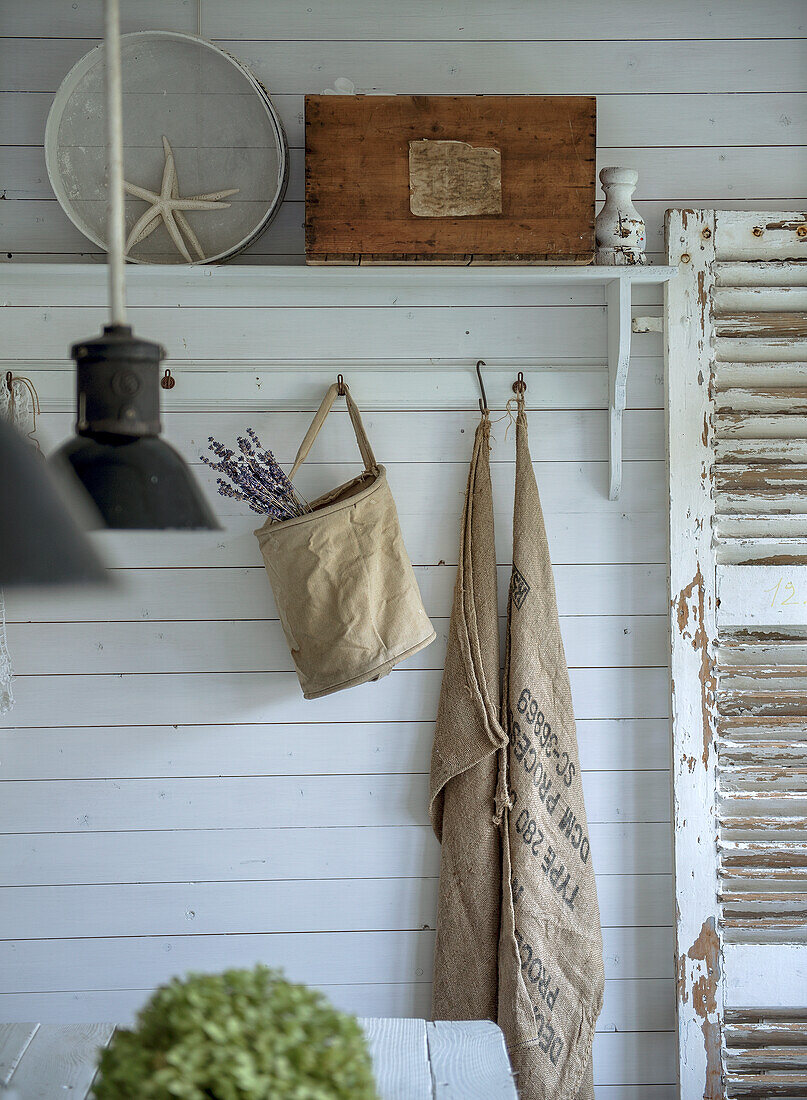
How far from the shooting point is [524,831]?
1.58 m

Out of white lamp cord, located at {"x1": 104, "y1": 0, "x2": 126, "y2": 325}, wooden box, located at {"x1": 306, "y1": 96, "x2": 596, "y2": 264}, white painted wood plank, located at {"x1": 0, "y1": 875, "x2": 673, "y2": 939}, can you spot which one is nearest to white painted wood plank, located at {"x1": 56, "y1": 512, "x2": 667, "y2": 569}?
wooden box, located at {"x1": 306, "y1": 96, "x2": 596, "y2": 264}

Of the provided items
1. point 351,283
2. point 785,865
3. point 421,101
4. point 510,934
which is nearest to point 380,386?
point 351,283

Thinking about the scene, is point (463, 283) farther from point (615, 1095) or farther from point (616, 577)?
point (615, 1095)

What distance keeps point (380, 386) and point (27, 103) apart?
82 cm

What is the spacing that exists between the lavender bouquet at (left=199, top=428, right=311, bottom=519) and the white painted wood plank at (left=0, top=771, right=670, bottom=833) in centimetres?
52

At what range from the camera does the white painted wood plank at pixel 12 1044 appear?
42.6 inches

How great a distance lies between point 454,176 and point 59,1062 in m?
1.37

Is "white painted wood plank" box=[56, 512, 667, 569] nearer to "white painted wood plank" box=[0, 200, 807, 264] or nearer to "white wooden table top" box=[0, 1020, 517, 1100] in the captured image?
"white painted wood plank" box=[0, 200, 807, 264]

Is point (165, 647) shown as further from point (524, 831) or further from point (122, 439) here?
point (122, 439)

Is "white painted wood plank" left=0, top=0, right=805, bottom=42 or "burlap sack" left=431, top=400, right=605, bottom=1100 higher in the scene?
"white painted wood plank" left=0, top=0, right=805, bottom=42

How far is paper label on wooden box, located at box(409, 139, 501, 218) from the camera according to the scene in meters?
1.49

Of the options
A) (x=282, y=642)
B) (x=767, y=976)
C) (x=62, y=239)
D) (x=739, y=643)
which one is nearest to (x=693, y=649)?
(x=739, y=643)

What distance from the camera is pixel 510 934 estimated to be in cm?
155

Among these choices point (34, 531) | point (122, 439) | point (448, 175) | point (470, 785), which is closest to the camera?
point (34, 531)
